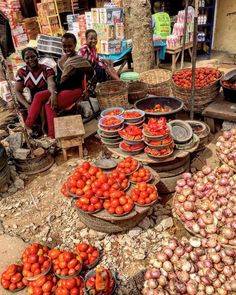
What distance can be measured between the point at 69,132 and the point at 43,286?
2584 mm

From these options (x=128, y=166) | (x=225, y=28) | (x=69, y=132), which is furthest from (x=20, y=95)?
(x=225, y=28)

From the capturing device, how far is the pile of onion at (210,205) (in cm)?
302

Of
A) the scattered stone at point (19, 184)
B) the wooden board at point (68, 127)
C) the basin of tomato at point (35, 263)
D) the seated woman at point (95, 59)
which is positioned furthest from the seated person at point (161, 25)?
the basin of tomato at point (35, 263)

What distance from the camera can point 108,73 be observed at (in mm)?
6426

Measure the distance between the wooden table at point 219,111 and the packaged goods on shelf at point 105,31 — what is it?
4367mm

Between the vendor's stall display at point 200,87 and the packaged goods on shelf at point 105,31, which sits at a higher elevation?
the packaged goods on shelf at point 105,31

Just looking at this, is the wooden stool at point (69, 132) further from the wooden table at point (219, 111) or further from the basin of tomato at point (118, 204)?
the wooden table at point (219, 111)

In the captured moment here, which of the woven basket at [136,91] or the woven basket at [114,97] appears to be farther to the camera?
the woven basket at [136,91]

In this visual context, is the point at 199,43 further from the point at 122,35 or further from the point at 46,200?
the point at 46,200

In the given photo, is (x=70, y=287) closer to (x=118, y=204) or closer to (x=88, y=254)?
(x=88, y=254)

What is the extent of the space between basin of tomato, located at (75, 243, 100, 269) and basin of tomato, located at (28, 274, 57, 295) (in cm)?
38

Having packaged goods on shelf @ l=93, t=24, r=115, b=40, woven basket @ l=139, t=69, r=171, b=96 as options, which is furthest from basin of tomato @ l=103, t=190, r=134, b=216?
packaged goods on shelf @ l=93, t=24, r=115, b=40

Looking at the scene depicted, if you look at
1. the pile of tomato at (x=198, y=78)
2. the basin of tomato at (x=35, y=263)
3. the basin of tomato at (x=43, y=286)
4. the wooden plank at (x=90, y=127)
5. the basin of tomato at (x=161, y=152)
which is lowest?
the basin of tomato at (x=43, y=286)

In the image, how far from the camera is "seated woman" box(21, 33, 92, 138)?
17.3ft
